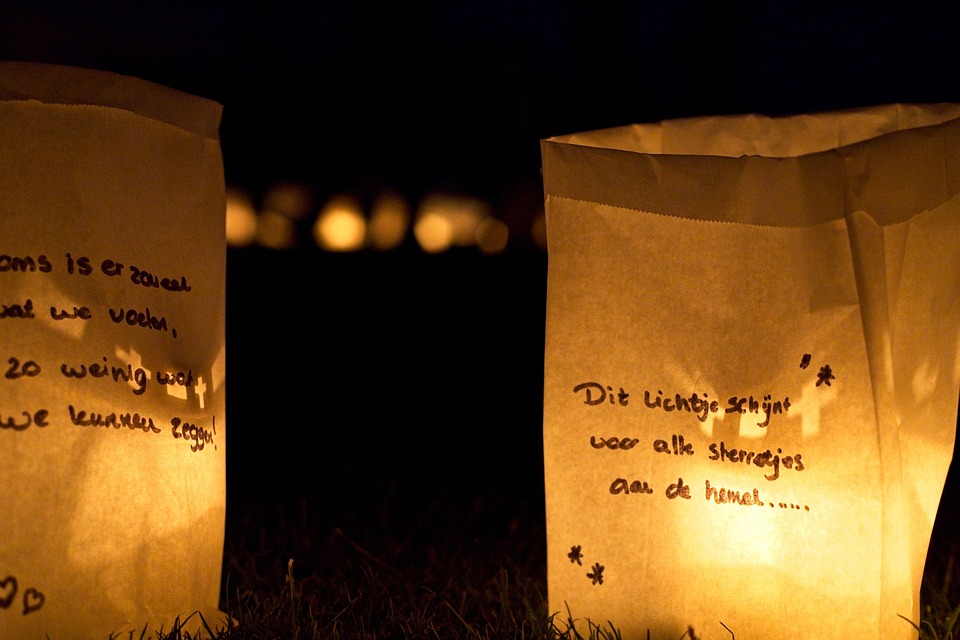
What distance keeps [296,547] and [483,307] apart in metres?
2.22

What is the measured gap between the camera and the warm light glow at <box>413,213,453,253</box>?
505 cm

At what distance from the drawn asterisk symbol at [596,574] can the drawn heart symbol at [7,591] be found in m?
0.83

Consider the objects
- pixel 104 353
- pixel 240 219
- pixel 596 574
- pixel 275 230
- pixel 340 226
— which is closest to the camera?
pixel 104 353

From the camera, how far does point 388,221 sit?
5340 mm

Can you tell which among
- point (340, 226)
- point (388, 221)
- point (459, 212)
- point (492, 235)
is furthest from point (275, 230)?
point (492, 235)

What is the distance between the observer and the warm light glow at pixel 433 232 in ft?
16.6

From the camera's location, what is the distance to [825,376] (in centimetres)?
144

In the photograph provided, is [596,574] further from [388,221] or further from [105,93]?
[388,221]

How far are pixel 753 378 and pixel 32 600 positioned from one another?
1.06 metres

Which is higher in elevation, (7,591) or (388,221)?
(388,221)

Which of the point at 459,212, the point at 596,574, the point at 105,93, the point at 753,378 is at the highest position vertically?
the point at 459,212

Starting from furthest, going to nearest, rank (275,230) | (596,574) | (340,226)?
(275,230)
(340,226)
(596,574)

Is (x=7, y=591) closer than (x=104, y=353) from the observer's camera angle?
Yes

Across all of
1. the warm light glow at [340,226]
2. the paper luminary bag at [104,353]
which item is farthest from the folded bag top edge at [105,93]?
the warm light glow at [340,226]
